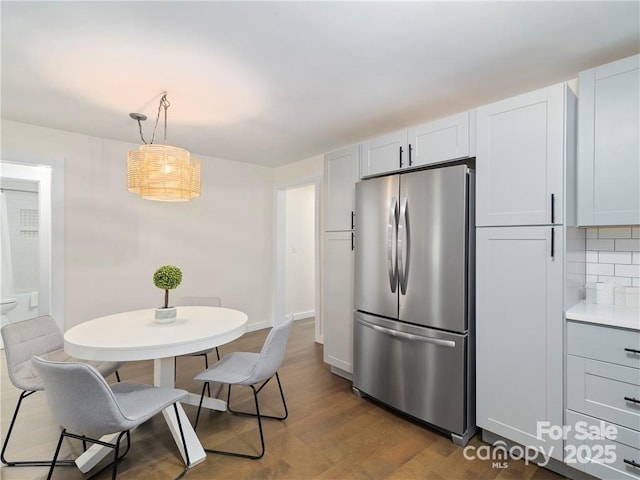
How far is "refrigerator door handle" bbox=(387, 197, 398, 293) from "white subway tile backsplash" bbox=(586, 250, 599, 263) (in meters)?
1.25

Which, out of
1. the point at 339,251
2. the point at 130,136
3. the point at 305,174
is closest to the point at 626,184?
the point at 339,251

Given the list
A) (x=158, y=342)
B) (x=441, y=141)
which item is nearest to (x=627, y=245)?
(x=441, y=141)

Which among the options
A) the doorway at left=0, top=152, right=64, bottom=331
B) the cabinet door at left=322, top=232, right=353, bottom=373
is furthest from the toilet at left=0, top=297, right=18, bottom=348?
the cabinet door at left=322, top=232, right=353, bottom=373

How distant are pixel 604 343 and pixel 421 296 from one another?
966 mm

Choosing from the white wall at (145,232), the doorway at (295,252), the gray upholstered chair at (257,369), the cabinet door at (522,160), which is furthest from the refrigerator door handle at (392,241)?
the white wall at (145,232)

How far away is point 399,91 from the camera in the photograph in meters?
2.36

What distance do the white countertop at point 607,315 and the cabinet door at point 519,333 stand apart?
9cm

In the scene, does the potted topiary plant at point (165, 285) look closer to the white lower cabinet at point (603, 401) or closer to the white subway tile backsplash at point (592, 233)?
the white lower cabinet at point (603, 401)

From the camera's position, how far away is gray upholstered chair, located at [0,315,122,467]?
1.87 meters

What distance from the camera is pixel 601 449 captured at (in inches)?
64.5

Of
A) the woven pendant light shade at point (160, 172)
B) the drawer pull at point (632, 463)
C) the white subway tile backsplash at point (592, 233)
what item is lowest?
the drawer pull at point (632, 463)

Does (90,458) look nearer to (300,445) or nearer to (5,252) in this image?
(300,445)

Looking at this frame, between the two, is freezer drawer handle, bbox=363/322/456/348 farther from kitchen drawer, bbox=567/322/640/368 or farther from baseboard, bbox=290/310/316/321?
baseboard, bbox=290/310/316/321

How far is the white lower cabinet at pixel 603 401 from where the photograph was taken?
1571mm
